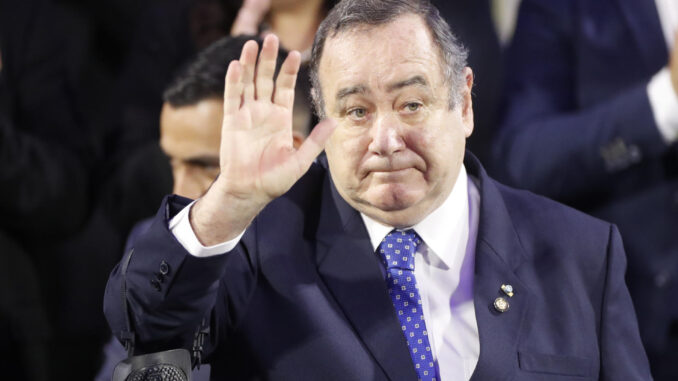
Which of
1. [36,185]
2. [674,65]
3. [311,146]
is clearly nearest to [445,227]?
[311,146]

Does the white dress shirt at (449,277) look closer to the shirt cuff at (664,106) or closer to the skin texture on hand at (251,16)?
the shirt cuff at (664,106)

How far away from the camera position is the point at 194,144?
2.01m

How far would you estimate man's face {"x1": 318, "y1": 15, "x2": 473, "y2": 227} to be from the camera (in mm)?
1370

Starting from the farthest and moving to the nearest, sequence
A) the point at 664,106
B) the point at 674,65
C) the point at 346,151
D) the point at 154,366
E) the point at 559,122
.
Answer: the point at 559,122, the point at 664,106, the point at 674,65, the point at 346,151, the point at 154,366

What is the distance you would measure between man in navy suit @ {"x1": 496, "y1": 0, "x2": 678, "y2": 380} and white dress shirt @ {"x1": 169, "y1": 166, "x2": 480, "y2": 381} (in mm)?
545

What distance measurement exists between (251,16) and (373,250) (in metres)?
0.97

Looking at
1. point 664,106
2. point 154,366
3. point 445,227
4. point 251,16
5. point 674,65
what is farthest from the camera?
point 251,16

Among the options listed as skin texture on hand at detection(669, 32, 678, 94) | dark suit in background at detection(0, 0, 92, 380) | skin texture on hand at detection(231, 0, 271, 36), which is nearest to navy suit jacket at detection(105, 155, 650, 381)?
skin texture on hand at detection(669, 32, 678, 94)

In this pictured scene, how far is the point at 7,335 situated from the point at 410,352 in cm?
131

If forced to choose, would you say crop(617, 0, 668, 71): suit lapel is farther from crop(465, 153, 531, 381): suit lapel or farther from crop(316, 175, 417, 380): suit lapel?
crop(316, 175, 417, 380): suit lapel

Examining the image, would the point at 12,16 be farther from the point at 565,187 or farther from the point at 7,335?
the point at 565,187

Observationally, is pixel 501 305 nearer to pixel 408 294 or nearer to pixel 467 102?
pixel 408 294

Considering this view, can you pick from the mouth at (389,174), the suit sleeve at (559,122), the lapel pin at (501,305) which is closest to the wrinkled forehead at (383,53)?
the mouth at (389,174)

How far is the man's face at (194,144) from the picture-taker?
6.52 ft
